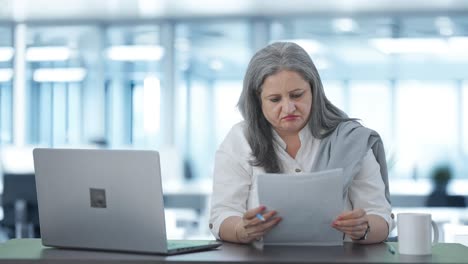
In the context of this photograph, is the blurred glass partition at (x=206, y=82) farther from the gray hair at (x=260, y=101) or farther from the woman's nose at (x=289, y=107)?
the woman's nose at (x=289, y=107)

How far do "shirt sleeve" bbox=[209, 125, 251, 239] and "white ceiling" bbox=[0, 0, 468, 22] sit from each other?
272 inches

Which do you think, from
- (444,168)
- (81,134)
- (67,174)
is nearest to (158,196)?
(67,174)

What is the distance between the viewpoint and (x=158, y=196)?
218cm

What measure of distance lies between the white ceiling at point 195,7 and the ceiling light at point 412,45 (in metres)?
0.41

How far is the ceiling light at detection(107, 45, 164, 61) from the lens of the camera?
11188 mm

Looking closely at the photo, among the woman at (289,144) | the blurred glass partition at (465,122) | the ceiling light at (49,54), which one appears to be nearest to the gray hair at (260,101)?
the woman at (289,144)

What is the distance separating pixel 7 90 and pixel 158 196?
9593 mm

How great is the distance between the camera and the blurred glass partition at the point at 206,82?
1088cm

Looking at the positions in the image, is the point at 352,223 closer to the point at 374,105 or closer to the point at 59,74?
the point at 374,105

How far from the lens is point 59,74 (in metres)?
11.3

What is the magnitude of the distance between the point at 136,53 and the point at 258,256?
9.37 metres

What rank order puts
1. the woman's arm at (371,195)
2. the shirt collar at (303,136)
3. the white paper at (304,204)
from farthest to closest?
the shirt collar at (303,136), the woman's arm at (371,195), the white paper at (304,204)

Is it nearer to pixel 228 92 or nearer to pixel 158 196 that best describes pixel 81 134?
pixel 228 92

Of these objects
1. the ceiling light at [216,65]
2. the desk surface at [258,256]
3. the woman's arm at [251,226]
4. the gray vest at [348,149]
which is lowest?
the desk surface at [258,256]
